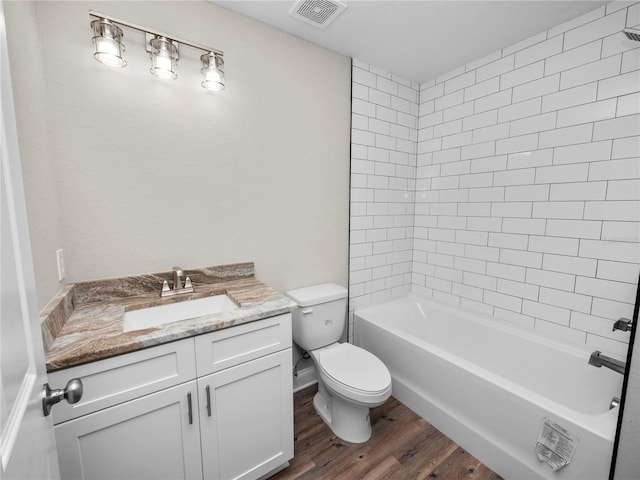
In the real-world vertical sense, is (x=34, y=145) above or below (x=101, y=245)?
above

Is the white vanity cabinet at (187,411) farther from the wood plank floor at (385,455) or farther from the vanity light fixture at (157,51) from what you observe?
the vanity light fixture at (157,51)

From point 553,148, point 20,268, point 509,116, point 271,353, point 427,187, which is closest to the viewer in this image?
point 20,268

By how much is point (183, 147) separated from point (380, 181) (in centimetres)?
150

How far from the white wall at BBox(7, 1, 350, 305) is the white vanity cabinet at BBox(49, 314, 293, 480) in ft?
1.40

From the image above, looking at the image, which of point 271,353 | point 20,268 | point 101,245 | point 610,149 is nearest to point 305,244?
point 271,353

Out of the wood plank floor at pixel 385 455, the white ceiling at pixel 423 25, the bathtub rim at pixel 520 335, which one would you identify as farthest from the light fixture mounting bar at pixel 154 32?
the wood plank floor at pixel 385 455

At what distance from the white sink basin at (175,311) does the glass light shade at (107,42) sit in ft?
3.70

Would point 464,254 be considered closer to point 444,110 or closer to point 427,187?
point 427,187

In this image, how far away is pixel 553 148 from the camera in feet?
5.72

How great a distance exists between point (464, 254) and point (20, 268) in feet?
8.08

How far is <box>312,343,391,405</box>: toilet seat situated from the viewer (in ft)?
4.85

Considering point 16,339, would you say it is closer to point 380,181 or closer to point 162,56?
point 162,56

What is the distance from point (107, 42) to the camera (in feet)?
3.84

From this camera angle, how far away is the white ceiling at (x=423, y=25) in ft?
5.03
